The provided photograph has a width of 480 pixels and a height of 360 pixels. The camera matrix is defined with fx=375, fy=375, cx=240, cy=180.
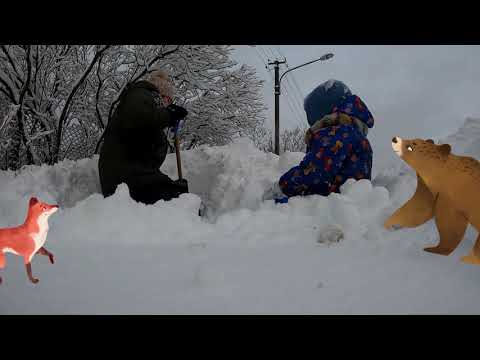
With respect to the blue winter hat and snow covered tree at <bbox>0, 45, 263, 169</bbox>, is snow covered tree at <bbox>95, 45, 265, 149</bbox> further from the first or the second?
the blue winter hat

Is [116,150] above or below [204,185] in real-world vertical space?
above

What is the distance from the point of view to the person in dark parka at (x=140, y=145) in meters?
2.76

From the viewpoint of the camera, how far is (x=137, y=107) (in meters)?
2.75

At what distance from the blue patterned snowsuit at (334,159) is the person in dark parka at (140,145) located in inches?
37.1

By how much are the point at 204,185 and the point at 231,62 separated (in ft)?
8.16

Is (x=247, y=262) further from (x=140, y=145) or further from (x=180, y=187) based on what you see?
(x=140, y=145)

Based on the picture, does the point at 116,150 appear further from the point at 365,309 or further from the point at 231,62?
the point at 231,62

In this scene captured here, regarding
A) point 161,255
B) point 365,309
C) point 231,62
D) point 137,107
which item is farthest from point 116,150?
point 231,62

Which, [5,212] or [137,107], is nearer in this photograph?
[5,212]

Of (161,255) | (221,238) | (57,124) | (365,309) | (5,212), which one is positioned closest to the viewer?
(365,309)

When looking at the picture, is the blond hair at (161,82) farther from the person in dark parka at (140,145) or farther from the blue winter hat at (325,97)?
the blue winter hat at (325,97)

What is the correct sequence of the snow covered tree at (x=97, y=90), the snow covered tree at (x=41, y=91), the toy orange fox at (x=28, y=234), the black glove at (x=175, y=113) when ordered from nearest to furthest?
the toy orange fox at (x=28, y=234), the black glove at (x=175, y=113), the snow covered tree at (x=41, y=91), the snow covered tree at (x=97, y=90)

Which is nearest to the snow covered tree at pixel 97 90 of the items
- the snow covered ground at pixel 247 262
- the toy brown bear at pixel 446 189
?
the snow covered ground at pixel 247 262

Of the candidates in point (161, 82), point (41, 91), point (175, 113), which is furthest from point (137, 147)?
point (41, 91)
